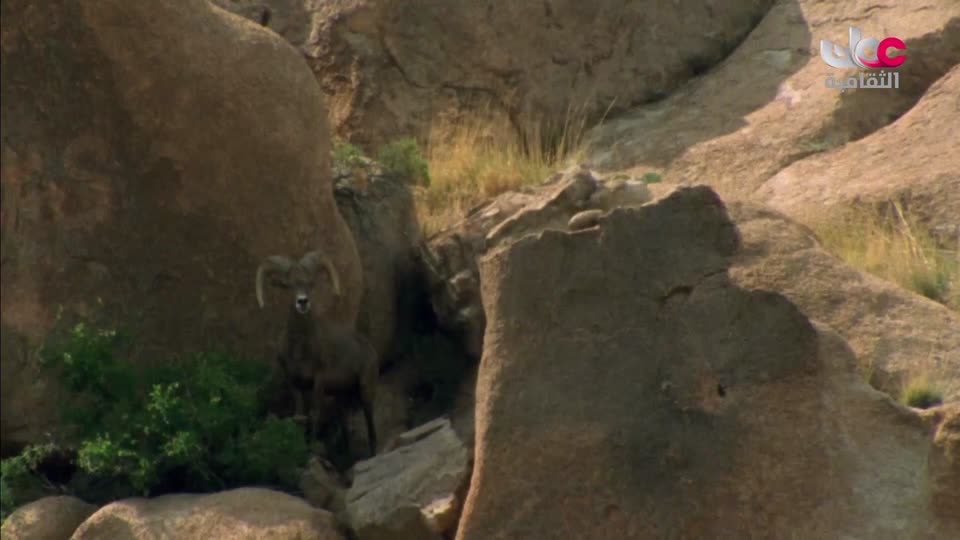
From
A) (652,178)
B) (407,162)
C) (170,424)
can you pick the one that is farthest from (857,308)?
(407,162)

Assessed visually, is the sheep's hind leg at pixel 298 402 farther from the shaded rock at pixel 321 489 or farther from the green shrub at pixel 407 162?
the green shrub at pixel 407 162

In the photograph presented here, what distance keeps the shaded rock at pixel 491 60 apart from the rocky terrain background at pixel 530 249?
2cm

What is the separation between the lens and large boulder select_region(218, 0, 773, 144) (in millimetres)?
14922

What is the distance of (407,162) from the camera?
13773 millimetres

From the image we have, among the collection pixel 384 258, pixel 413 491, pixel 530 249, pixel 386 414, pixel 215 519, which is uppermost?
pixel 530 249

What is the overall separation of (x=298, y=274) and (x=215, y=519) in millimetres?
2146

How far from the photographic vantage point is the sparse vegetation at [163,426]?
10742mm

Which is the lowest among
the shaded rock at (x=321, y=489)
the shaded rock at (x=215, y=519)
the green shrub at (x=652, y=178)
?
the shaded rock at (x=321, y=489)

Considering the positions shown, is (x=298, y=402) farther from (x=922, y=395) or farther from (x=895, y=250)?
(x=922, y=395)

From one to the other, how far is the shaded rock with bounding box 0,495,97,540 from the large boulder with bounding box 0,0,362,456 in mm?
1424

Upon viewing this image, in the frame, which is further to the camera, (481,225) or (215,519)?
(481,225)

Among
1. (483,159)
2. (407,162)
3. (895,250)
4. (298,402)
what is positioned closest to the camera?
(895,250)

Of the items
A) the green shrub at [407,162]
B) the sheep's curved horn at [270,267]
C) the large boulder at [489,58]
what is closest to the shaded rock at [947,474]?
the sheep's curved horn at [270,267]

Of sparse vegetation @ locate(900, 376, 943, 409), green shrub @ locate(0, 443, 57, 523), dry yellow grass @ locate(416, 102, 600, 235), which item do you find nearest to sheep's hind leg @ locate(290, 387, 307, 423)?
green shrub @ locate(0, 443, 57, 523)
